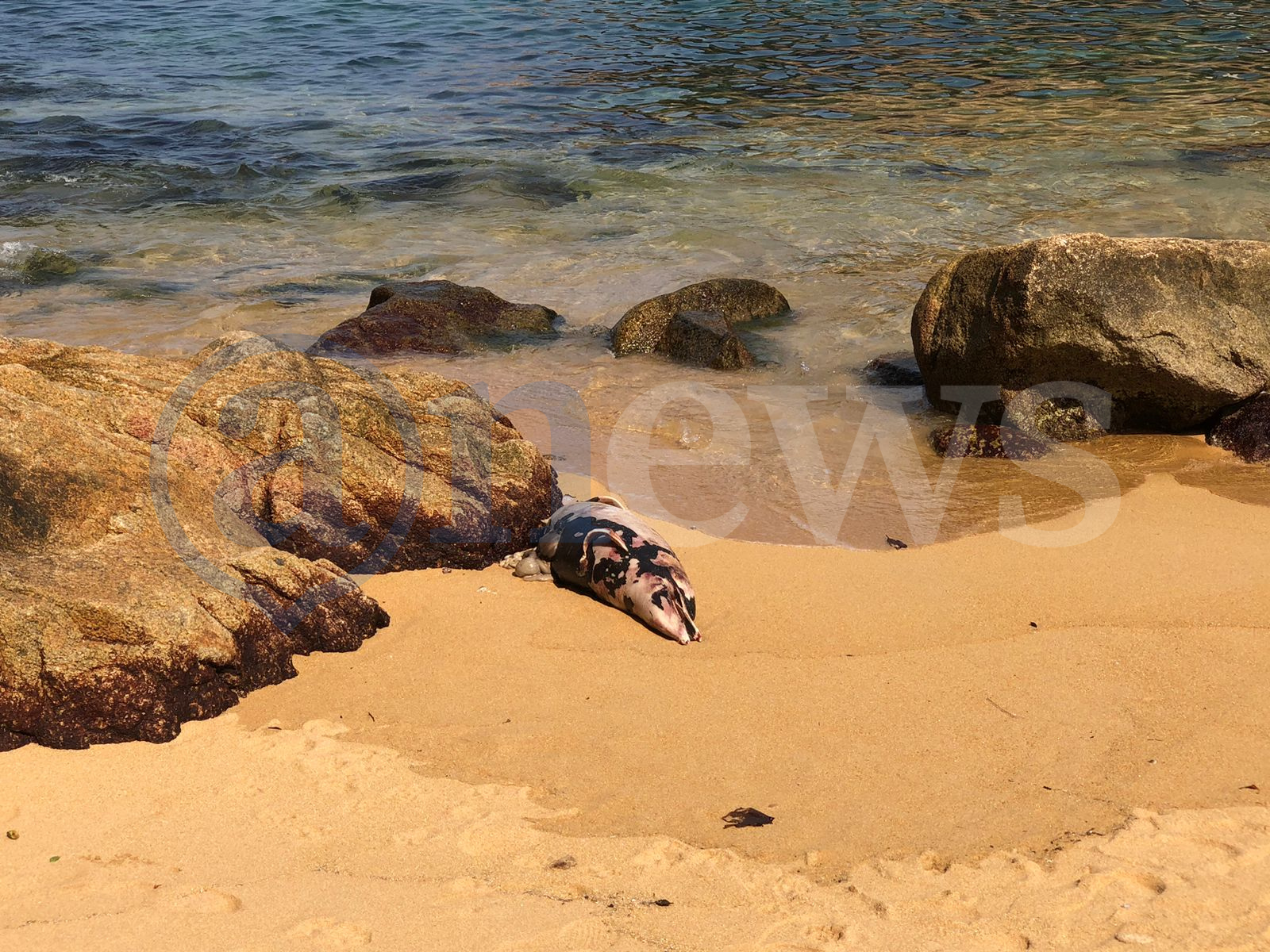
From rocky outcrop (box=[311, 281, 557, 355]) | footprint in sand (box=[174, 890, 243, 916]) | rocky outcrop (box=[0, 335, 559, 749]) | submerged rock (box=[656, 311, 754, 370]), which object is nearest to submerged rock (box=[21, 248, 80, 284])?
rocky outcrop (box=[311, 281, 557, 355])

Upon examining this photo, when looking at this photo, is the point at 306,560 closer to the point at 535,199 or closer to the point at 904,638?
the point at 904,638

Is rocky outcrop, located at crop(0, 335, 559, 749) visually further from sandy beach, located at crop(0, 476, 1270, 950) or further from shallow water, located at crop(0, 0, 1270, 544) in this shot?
shallow water, located at crop(0, 0, 1270, 544)

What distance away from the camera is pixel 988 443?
6.18 meters

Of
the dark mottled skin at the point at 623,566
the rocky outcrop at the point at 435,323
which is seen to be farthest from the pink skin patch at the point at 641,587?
the rocky outcrop at the point at 435,323

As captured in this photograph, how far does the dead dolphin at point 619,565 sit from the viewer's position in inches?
→ 167

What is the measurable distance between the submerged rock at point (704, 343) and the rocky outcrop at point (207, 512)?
8.53ft

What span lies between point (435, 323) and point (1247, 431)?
17.1 feet

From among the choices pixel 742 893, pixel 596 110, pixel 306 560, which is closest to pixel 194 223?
pixel 596 110

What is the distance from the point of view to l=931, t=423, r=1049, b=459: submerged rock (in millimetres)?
6105

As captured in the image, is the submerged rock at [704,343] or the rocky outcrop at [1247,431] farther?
the submerged rock at [704,343]

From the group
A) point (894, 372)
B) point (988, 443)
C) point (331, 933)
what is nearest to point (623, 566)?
point (331, 933)

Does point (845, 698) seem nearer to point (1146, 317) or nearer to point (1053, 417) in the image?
point (1053, 417)

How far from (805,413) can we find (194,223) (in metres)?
7.73

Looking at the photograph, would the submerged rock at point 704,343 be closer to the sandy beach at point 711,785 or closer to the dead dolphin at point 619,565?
the dead dolphin at point 619,565
